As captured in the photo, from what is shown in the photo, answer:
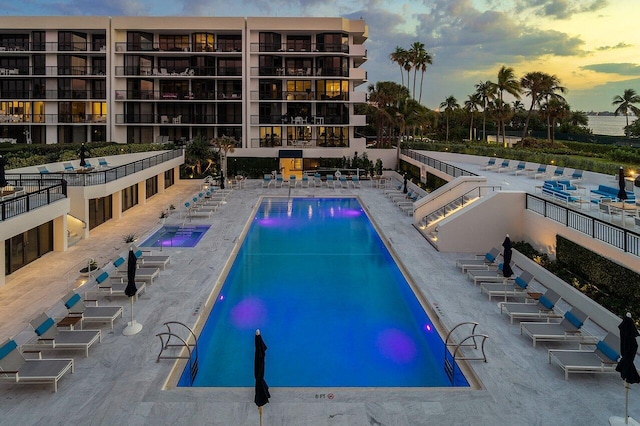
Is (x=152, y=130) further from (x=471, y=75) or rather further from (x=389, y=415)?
(x=471, y=75)

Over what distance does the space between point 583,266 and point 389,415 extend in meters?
9.43

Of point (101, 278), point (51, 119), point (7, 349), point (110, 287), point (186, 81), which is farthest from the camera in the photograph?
point (186, 81)

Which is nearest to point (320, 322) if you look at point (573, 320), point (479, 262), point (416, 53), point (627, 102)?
point (573, 320)

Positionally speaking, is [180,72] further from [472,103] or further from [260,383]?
[260,383]

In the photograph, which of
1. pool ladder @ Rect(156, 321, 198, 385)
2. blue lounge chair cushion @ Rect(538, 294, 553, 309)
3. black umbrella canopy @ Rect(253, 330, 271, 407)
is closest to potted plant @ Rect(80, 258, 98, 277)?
pool ladder @ Rect(156, 321, 198, 385)

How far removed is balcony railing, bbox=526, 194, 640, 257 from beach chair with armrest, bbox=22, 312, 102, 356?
1354 centimetres

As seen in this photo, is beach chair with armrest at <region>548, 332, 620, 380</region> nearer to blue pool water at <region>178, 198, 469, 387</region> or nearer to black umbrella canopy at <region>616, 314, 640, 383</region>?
black umbrella canopy at <region>616, 314, 640, 383</region>

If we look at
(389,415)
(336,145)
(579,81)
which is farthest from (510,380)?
(579,81)

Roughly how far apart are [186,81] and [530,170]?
33.0m

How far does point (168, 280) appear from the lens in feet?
51.8

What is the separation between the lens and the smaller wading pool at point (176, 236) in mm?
21109

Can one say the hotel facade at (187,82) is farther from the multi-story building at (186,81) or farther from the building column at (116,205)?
the building column at (116,205)

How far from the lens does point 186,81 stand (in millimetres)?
47156

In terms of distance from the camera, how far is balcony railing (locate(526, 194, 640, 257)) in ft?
41.7
